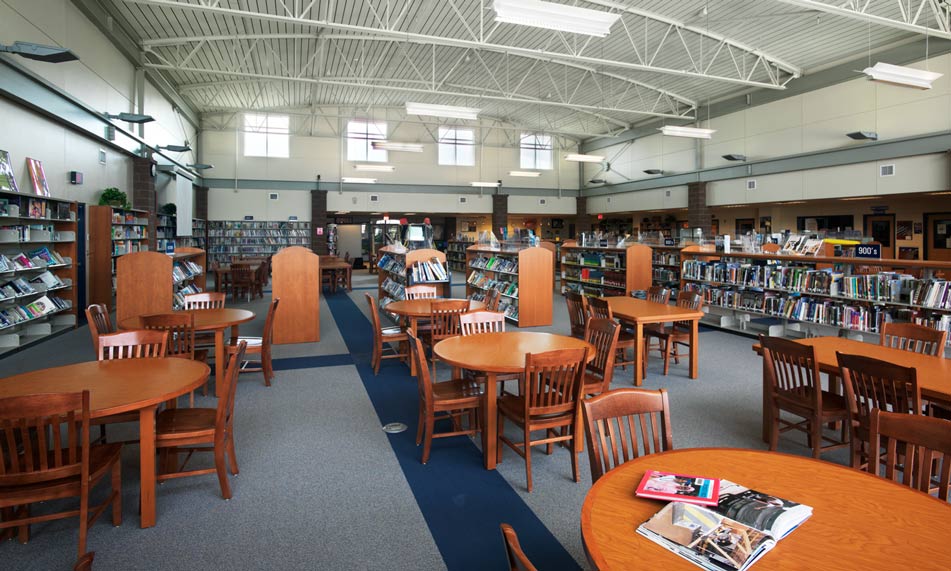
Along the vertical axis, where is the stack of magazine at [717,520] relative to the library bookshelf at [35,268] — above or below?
below

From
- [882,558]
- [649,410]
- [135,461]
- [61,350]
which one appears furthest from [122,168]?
[882,558]

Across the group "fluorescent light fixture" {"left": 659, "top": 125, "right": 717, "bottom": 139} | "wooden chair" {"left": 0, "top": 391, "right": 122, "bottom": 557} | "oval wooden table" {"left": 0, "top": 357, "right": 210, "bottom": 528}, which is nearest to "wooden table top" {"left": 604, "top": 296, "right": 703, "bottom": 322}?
"oval wooden table" {"left": 0, "top": 357, "right": 210, "bottom": 528}

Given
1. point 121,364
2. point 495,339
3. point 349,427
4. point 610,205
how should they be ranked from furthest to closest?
point 610,205
point 349,427
point 495,339
point 121,364

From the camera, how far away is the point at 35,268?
23.0 feet

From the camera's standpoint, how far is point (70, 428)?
2412mm

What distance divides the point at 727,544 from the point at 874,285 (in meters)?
6.88

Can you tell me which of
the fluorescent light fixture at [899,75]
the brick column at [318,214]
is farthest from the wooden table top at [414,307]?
the brick column at [318,214]

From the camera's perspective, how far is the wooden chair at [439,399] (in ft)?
11.7

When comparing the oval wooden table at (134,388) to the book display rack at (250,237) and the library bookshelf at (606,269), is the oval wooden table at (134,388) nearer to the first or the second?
the library bookshelf at (606,269)

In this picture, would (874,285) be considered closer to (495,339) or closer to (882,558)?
(495,339)

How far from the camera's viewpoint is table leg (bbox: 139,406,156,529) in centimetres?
282

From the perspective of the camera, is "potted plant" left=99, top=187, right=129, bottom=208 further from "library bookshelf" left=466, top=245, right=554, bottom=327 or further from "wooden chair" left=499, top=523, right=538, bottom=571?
"wooden chair" left=499, top=523, right=538, bottom=571

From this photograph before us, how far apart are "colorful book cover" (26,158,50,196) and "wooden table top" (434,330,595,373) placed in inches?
271

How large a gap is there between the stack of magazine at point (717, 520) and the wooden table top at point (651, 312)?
3.83 meters
